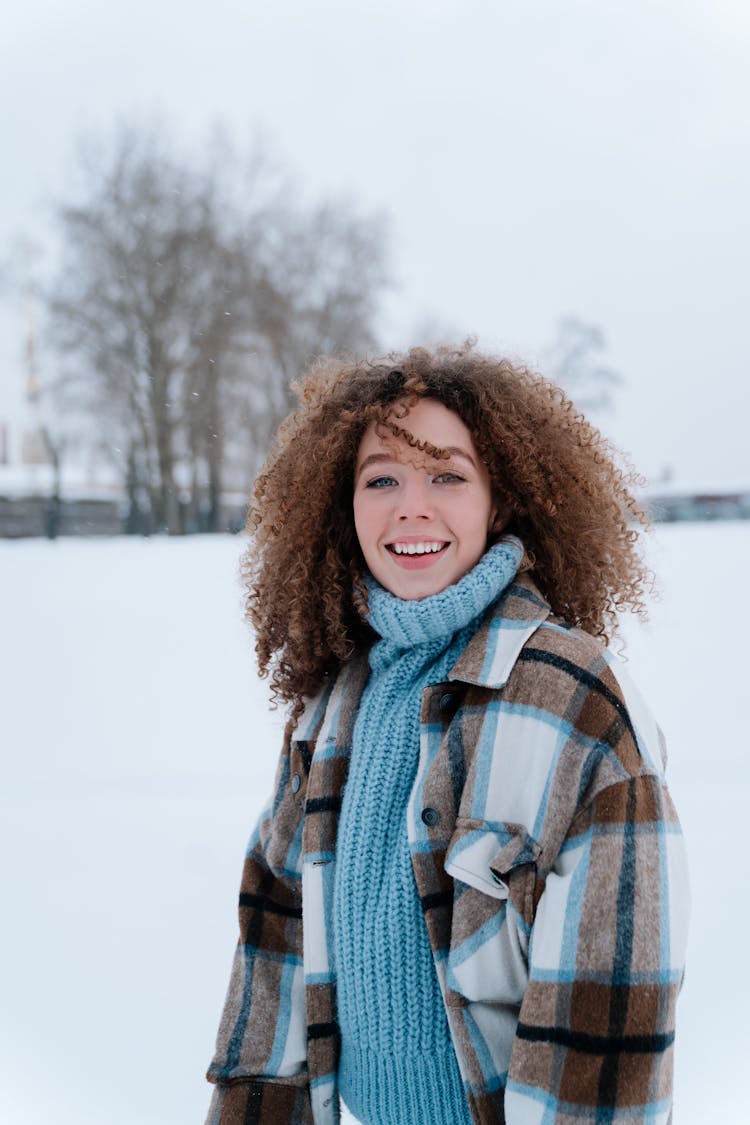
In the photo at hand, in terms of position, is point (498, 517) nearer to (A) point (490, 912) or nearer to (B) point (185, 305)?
(A) point (490, 912)

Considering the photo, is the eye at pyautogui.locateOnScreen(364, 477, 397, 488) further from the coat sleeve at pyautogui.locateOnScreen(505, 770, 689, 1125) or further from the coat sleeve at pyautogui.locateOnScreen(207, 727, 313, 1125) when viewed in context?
the coat sleeve at pyautogui.locateOnScreen(505, 770, 689, 1125)

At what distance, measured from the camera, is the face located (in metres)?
1.38

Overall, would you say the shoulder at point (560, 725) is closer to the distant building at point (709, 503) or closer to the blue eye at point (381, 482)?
the blue eye at point (381, 482)

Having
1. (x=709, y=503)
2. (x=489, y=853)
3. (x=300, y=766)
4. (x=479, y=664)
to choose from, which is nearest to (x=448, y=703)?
(x=479, y=664)

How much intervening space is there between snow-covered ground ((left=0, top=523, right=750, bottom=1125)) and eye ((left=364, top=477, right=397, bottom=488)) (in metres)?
0.57

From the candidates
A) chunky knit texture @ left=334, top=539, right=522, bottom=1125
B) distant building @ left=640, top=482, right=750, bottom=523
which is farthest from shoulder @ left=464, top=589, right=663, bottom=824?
distant building @ left=640, top=482, right=750, bottom=523

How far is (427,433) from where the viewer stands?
4.66 ft

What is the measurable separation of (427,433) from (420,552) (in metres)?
0.18

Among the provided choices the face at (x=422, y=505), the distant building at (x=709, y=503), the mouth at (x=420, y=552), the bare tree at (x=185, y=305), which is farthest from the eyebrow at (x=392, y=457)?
the distant building at (x=709, y=503)

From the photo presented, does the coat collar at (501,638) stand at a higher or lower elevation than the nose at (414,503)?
lower

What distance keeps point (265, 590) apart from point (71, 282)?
13254 mm

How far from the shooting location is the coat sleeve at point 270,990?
1.43m

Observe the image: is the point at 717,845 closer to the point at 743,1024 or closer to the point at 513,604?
the point at 743,1024

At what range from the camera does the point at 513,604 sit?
1.36 metres
